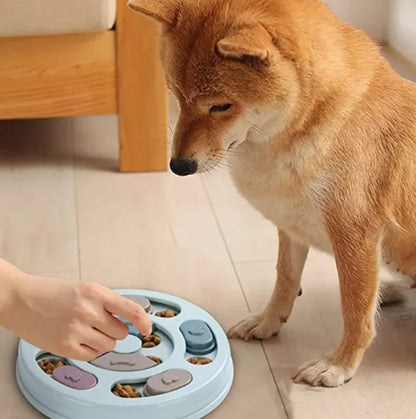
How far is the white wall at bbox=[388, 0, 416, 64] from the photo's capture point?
2.82m

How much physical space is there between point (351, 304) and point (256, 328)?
23 centimetres

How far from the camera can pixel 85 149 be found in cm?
230

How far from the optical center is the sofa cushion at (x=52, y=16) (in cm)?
188

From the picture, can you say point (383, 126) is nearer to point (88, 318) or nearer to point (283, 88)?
point (283, 88)

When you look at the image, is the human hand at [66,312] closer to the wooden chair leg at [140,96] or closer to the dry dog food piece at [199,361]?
the dry dog food piece at [199,361]

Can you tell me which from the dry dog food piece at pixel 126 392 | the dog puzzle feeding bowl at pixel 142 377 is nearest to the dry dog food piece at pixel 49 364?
the dog puzzle feeding bowl at pixel 142 377

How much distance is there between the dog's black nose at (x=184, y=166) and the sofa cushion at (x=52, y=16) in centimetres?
79

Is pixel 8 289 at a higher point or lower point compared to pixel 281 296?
higher

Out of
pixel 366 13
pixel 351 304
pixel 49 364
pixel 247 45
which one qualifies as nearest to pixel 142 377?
pixel 49 364

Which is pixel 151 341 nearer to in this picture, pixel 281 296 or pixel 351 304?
pixel 281 296

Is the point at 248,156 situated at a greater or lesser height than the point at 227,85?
lesser

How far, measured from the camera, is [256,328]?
1526mm

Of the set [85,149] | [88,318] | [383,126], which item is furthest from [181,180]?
[88,318]

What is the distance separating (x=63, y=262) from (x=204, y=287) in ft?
1.05
